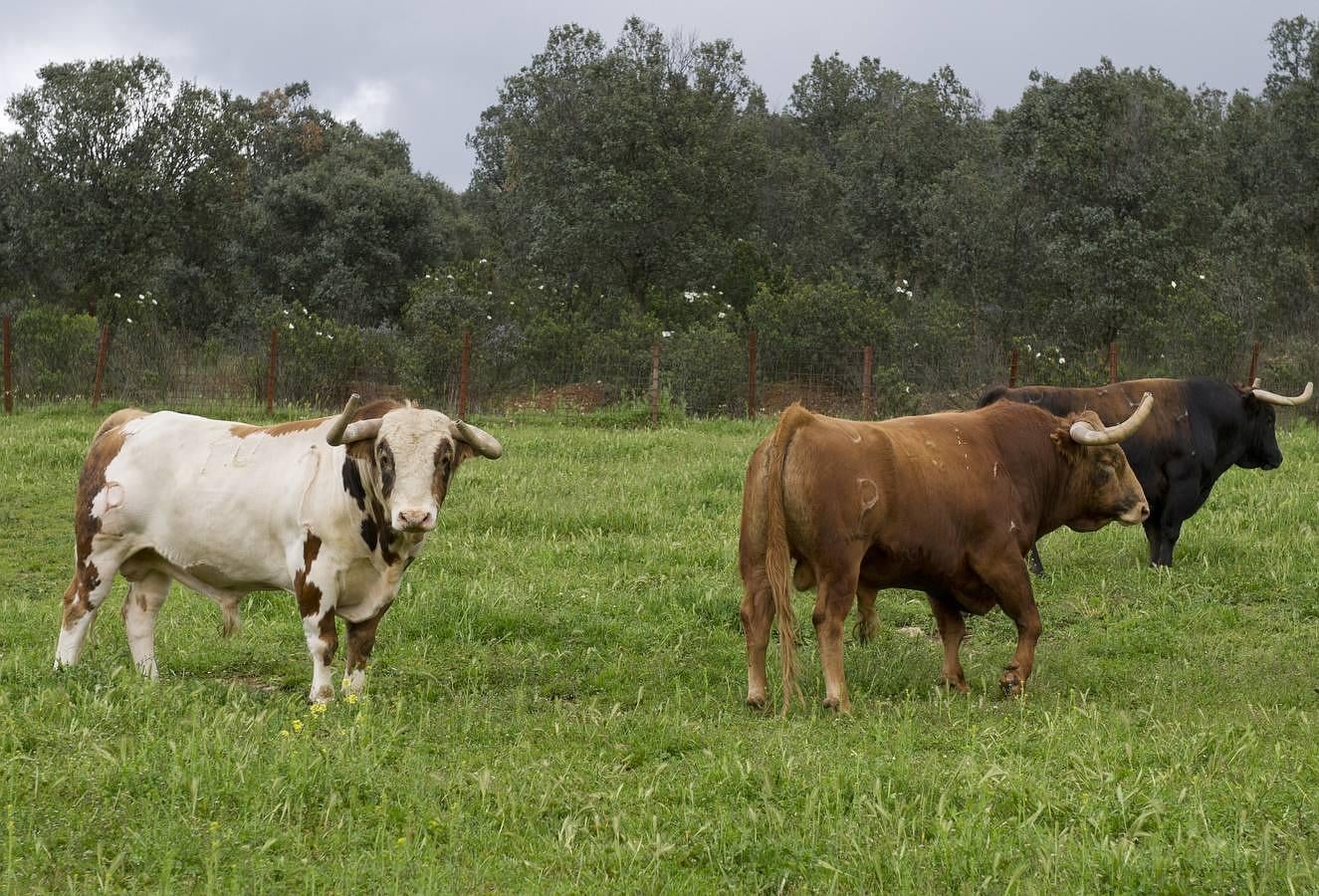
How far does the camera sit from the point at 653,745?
20.6 feet

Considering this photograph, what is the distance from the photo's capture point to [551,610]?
936cm

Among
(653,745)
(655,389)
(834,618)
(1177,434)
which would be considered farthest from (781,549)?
(655,389)

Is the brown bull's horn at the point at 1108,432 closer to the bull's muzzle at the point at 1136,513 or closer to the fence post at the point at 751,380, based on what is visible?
the bull's muzzle at the point at 1136,513

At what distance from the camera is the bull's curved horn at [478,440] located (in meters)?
7.30

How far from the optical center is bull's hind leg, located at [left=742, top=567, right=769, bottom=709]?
23.9ft

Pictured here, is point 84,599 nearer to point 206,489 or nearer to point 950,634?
point 206,489

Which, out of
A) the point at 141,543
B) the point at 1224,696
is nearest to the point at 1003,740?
the point at 1224,696

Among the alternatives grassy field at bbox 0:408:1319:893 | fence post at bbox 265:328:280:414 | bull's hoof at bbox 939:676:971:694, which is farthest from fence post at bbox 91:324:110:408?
bull's hoof at bbox 939:676:971:694

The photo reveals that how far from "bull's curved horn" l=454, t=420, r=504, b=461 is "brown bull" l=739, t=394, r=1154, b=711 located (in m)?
1.36

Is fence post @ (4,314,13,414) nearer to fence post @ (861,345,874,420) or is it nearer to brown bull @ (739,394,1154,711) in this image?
fence post @ (861,345,874,420)

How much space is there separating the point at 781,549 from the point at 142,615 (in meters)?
3.60

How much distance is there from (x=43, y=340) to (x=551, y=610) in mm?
18228

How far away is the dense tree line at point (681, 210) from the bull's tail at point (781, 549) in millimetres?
24583

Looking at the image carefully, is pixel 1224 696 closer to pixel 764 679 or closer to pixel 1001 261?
pixel 764 679
